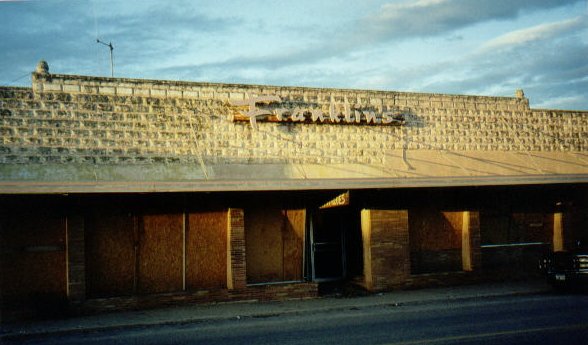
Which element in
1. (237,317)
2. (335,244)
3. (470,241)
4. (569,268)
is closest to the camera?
(237,317)

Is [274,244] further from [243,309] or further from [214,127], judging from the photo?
[214,127]

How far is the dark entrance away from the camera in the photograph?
18.6 metres

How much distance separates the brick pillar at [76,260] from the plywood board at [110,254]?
0.46 meters

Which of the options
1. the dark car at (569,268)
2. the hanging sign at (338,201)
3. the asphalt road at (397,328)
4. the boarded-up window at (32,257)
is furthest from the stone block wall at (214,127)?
the asphalt road at (397,328)

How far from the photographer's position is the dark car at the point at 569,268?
50.3ft

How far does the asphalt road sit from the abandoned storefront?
10.2 feet

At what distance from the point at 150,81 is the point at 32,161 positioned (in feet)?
14.0

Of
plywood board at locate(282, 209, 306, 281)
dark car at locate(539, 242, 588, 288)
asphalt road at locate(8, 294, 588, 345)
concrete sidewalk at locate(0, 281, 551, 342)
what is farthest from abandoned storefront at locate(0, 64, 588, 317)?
asphalt road at locate(8, 294, 588, 345)

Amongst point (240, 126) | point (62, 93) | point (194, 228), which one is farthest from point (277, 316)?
point (62, 93)

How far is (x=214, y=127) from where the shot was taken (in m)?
17.3

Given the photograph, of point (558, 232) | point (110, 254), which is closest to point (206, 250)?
point (110, 254)

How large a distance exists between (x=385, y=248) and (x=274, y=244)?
12.0 feet

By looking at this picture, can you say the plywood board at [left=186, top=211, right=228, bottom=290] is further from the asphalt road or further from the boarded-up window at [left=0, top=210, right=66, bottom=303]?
the boarded-up window at [left=0, top=210, right=66, bottom=303]

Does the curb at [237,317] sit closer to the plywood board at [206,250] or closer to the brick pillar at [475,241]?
the brick pillar at [475,241]
